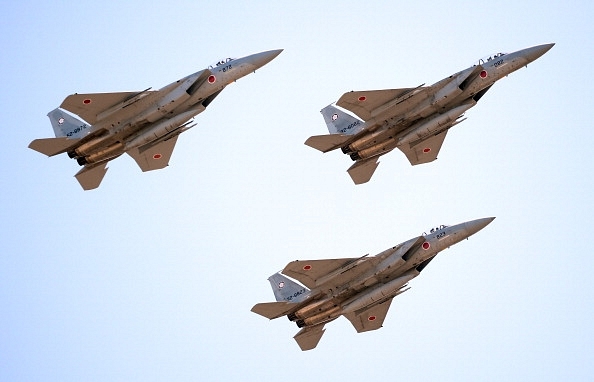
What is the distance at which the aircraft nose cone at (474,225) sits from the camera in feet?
169

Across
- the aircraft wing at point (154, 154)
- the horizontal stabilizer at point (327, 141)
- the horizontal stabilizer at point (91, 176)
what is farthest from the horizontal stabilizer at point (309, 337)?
the horizontal stabilizer at point (91, 176)

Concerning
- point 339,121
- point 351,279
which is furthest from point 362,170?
point 351,279

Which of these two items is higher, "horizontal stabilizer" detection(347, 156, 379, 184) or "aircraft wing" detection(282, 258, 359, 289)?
"horizontal stabilizer" detection(347, 156, 379, 184)

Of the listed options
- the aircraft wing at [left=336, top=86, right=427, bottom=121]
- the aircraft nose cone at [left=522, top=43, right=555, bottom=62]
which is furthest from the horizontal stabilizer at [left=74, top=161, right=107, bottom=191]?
the aircraft nose cone at [left=522, top=43, right=555, bottom=62]

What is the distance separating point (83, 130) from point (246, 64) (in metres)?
6.84

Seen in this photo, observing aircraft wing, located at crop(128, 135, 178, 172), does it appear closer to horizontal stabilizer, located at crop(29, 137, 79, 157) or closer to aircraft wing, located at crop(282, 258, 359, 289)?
horizontal stabilizer, located at crop(29, 137, 79, 157)

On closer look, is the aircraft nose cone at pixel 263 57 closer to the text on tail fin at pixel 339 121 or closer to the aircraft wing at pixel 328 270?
the text on tail fin at pixel 339 121

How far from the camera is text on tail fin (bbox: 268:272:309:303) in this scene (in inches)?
2045

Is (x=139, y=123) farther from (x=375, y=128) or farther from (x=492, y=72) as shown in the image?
(x=492, y=72)

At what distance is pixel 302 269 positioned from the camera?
51.2 metres

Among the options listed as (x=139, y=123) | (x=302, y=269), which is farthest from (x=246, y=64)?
(x=302, y=269)

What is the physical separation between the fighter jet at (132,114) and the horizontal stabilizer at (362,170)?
20.5ft

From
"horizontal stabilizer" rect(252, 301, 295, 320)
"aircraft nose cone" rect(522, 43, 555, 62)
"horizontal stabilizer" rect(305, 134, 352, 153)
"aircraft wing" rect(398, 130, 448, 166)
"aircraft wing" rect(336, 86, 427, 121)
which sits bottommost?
"horizontal stabilizer" rect(252, 301, 295, 320)

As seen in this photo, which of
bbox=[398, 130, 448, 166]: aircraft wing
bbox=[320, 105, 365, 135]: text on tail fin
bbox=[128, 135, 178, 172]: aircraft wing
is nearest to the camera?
bbox=[128, 135, 178, 172]: aircraft wing
